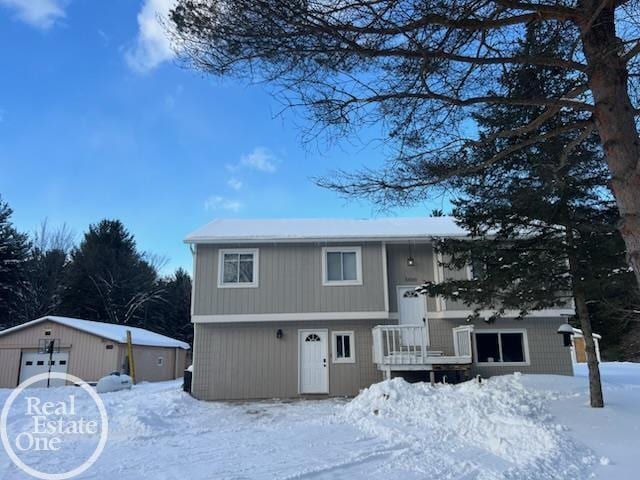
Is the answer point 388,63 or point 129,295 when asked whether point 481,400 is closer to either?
point 388,63

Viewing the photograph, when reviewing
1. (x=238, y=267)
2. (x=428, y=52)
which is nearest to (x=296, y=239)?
(x=238, y=267)

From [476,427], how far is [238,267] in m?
8.53

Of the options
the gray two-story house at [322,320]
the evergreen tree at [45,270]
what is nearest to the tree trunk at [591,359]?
the gray two-story house at [322,320]

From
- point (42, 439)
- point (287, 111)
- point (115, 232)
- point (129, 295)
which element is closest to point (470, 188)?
point (287, 111)

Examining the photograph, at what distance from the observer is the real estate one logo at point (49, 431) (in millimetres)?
5730

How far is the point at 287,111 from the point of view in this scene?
15.6 feet

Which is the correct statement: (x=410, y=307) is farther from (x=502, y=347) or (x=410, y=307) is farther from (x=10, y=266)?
(x=10, y=266)

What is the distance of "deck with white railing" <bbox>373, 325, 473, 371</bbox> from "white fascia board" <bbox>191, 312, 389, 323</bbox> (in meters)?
0.49

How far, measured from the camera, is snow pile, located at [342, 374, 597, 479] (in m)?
5.12

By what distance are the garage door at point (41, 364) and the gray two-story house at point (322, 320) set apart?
11035 mm

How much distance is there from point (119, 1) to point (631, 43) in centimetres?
717

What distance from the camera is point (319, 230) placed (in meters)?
14.6

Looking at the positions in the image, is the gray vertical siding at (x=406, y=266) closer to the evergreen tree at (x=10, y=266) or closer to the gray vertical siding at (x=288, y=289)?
the gray vertical siding at (x=288, y=289)

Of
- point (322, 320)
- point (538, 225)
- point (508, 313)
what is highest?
point (538, 225)
